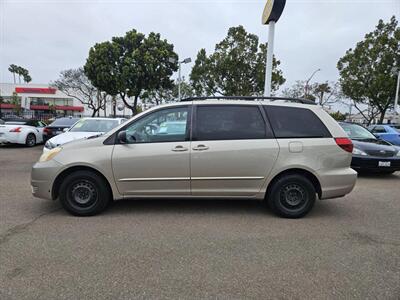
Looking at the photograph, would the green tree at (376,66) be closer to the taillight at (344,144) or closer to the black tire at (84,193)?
the taillight at (344,144)

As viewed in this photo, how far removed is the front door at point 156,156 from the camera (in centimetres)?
408

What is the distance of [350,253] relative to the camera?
10.5 ft

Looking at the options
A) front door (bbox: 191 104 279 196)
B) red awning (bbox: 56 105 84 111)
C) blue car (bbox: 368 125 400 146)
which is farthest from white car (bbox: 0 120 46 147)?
→ red awning (bbox: 56 105 84 111)

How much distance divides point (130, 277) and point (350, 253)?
2487mm

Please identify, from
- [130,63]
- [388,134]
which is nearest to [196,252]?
[388,134]

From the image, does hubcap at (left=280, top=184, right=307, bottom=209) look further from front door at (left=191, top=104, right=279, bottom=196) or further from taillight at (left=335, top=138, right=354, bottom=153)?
taillight at (left=335, top=138, right=354, bottom=153)

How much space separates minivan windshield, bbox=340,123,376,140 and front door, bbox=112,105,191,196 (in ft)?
21.5

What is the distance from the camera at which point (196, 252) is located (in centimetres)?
317

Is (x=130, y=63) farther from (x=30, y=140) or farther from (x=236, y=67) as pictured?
(x=30, y=140)

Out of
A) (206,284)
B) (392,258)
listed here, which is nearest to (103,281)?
(206,284)

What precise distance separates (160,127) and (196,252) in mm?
1945

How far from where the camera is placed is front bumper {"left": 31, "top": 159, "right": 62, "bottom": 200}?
4109 millimetres

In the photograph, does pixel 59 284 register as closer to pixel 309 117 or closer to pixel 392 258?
pixel 392 258

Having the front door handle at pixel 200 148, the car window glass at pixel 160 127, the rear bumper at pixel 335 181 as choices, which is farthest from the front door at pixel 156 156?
the rear bumper at pixel 335 181
